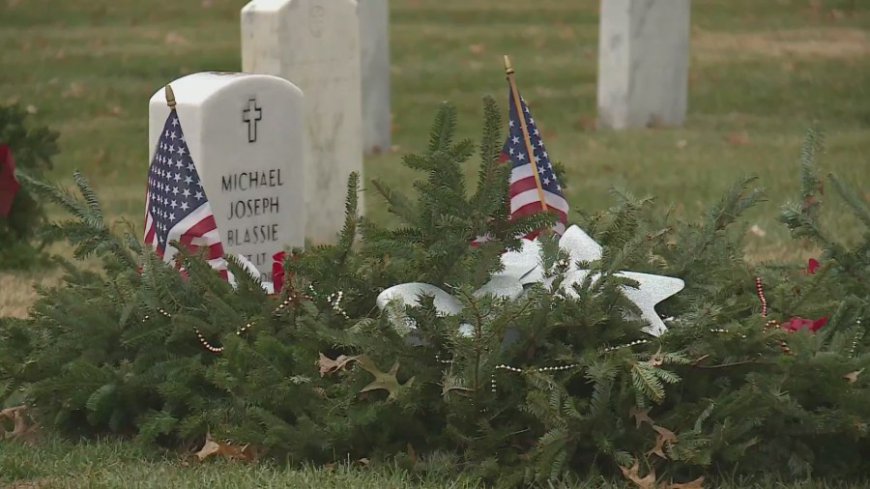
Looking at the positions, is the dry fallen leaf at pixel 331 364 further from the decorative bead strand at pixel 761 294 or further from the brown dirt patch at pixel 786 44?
the brown dirt patch at pixel 786 44

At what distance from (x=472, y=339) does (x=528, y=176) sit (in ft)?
4.55

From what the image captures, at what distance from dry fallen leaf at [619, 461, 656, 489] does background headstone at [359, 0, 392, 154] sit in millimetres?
8787

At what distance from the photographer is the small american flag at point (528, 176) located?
5965 mm

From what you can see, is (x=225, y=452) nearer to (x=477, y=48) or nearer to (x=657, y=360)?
(x=657, y=360)

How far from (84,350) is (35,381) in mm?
225

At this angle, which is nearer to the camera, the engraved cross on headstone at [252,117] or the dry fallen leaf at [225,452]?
the dry fallen leaf at [225,452]

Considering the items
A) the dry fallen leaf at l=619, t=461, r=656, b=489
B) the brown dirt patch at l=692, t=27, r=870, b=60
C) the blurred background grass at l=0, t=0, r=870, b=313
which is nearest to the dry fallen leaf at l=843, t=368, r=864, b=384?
the dry fallen leaf at l=619, t=461, r=656, b=489

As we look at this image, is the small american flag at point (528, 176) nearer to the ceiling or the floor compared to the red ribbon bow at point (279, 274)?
nearer to the ceiling

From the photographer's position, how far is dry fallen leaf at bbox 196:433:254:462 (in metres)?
5.01

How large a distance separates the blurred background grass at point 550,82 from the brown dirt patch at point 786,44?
3 centimetres

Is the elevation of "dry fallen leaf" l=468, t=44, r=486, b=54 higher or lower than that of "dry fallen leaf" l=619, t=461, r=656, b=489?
higher

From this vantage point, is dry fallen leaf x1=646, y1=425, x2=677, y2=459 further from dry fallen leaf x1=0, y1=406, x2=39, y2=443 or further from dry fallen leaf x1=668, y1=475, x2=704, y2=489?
dry fallen leaf x1=0, y1=406, x2=39, y2=443

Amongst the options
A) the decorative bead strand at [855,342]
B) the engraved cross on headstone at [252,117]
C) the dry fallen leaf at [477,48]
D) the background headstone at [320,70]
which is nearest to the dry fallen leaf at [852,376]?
the decorative bead strand at [855,342]

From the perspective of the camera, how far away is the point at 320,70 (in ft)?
30.1
